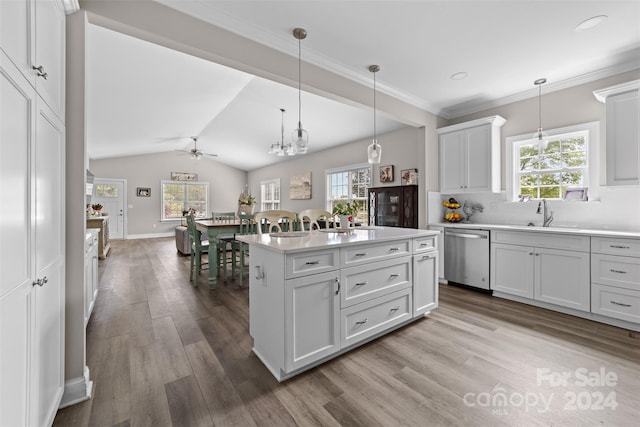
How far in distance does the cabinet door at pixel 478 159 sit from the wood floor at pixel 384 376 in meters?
1.68

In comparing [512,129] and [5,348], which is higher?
[512,129]

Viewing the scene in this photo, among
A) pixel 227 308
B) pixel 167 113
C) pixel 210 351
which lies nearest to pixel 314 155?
pixel 167 113

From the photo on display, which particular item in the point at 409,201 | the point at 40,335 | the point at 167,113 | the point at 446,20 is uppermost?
the point at 167,113

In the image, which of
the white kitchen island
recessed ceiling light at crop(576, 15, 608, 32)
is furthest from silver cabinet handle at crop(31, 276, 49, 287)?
recessed ceiling light at crop(576, 15, 608, 32)

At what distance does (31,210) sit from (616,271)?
4.27m

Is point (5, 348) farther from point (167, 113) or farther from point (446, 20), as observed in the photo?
point (167, 113)

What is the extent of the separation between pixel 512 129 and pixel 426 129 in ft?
3.63

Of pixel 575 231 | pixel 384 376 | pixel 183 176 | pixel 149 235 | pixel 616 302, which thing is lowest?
pixel 384 376

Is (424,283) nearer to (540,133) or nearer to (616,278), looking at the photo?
(616,278)

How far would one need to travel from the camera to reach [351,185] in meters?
6.09

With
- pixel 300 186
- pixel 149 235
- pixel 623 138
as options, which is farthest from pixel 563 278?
pixel 149 235

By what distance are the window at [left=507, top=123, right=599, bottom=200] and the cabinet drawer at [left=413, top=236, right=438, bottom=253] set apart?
5.94 feet

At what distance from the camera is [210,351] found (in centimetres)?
213

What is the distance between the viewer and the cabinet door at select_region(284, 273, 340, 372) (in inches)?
67.5
